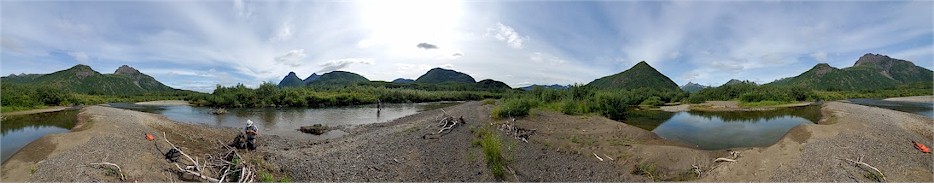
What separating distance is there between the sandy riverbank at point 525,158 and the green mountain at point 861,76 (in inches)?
4885

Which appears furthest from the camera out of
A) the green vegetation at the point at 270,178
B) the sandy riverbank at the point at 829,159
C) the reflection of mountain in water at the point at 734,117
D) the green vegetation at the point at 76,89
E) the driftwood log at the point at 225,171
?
the green vegetation at the point at 76,89

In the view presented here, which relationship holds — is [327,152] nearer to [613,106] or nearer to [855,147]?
[855,147]

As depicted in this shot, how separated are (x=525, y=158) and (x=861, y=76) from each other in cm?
17532

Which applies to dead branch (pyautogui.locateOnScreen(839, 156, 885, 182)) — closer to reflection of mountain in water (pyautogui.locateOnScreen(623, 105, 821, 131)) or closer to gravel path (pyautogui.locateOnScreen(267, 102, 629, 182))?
gravel path (pyautogui.locateOnScreen(267, 102, 629, 182))

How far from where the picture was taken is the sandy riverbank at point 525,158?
8.23 m

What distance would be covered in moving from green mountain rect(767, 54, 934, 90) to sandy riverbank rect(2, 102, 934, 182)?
124 metres

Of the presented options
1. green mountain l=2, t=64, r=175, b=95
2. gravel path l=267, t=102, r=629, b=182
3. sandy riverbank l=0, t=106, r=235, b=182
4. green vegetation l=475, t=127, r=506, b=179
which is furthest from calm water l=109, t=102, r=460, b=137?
green mountain l=2, t=64, r=175, b=95

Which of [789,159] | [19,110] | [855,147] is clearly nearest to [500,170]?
[789,159]

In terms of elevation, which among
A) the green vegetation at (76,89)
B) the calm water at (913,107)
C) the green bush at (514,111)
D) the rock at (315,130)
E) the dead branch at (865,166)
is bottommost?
the rock at (315,130)

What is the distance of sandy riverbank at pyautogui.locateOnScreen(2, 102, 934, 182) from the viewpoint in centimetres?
823

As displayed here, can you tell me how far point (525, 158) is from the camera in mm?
11125

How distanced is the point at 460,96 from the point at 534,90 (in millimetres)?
53372

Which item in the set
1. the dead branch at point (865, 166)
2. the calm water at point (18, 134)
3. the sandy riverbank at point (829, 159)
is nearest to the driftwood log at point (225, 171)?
the calm water at point (18, 134)

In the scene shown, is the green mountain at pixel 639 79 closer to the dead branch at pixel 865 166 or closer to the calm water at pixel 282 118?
the calm water at pixel 282 118
